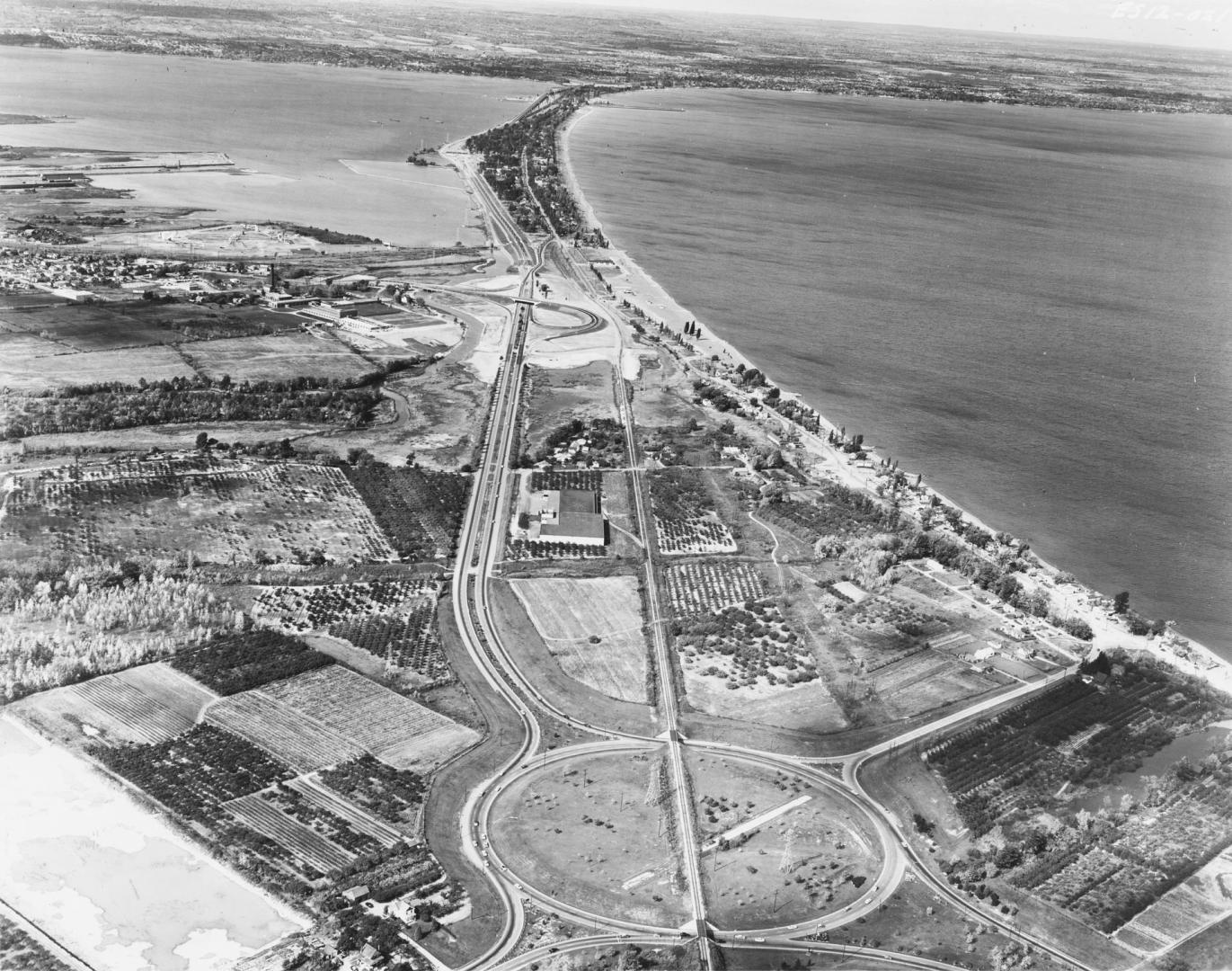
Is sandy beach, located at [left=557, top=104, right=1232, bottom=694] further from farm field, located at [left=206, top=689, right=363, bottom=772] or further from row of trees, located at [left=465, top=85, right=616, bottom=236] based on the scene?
farm field, located at [left=206, top=689, right=363, bottom=772]

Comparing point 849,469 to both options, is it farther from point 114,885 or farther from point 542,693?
point 114,885

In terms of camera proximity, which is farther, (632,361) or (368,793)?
(632,361)

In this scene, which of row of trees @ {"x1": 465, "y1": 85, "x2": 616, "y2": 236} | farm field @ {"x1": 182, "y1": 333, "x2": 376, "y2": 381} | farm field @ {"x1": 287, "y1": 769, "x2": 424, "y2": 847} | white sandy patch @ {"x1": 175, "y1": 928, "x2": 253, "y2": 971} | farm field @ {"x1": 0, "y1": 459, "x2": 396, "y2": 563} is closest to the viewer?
white sandy patch @ {"x1": 175, "y1": 928, "x2": 253, "y2": 971}

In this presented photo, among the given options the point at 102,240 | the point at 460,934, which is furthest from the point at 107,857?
the point at 102,240

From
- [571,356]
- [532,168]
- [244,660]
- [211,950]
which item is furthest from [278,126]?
[211,950]

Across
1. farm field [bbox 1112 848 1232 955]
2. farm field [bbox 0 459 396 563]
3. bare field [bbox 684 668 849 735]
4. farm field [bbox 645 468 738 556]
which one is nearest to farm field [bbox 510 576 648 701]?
bare field [bbox 684 668 849 735]

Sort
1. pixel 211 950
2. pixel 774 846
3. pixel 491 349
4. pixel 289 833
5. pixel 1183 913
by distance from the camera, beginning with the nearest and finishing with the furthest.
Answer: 1. pixel 211 950
2. pixel 1183 913
3. pixel 289 833
4. pixel 774 846
5. pixel 491 349

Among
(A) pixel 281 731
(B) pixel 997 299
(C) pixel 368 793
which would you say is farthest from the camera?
(B) pixel 997 299
